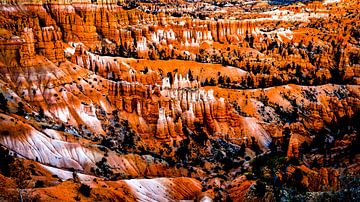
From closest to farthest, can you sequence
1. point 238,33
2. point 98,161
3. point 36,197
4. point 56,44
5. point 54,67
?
point 36,197 → point 98,161 → point 54,67 → point 56,44 → point 238,33

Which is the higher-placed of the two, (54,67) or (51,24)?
(51,24)

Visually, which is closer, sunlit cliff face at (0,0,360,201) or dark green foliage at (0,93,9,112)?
sunlit cliff face at (0,0,360,201)

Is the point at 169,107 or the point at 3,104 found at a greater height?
the point at 3,104

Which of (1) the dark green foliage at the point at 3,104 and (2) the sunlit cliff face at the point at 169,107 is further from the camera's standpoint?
(1) the dark green foliage at the point at 3,104

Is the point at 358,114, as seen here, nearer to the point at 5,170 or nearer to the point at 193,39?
the point at 193,39

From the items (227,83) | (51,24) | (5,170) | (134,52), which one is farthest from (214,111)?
(5,170)

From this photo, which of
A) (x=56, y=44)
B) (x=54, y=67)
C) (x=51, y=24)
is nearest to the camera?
(x=54, y=67)

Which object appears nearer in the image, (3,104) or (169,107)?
(3,104)

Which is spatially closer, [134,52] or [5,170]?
[5,170]
